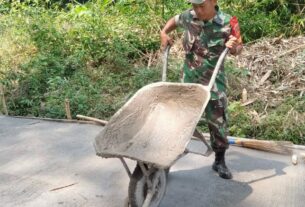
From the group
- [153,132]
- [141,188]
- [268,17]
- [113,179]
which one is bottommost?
[113,179]

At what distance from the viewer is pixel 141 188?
2.54 m

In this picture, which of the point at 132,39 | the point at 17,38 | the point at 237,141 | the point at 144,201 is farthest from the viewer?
the point at 17,38

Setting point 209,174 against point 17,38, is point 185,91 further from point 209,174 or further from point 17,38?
point 17,38

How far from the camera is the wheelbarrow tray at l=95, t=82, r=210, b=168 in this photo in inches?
94.7

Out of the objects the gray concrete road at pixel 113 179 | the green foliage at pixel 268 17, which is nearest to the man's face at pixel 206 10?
the gray concrete road at pixel 113 179

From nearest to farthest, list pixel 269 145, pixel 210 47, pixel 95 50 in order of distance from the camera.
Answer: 1. pixel 210 47
2. pixel 269 145
3. pixel 95 50

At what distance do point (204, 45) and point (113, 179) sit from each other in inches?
50.0

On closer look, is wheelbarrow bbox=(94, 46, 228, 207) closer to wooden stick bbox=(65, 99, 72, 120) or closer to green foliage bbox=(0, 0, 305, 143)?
green foliage bbox=(0, 0, 305, 143)

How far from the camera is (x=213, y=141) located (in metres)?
3.13

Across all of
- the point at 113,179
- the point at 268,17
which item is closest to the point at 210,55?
the point at 113,179

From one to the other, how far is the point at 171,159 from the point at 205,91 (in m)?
0.58

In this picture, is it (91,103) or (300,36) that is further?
(300,36)

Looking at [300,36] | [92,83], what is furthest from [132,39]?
[300,36]

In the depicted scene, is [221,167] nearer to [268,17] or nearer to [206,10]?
[206,10]
